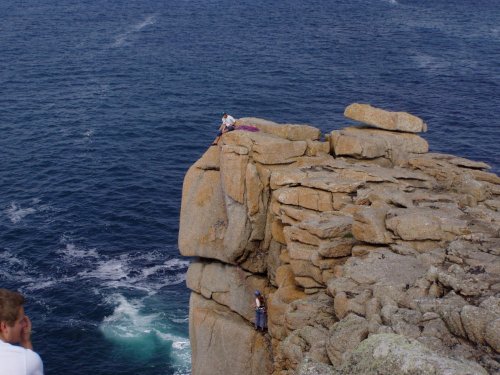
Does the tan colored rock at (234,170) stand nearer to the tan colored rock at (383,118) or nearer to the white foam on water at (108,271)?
the tan colored rock at (383,118)

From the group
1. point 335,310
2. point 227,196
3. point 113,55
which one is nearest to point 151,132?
point 113,55

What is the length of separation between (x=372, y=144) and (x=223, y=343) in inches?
656

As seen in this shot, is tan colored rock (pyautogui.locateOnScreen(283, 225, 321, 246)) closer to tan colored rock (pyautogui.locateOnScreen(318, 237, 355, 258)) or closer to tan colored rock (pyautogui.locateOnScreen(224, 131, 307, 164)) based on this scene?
tan colored rock (pyautogui.locateOnScreen(318, 237, 355, 258))

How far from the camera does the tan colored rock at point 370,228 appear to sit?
35.0m

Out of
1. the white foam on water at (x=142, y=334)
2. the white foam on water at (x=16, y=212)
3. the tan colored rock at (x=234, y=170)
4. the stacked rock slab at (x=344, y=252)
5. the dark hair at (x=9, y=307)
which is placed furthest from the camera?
the white foam on water at (x=16, y=212)

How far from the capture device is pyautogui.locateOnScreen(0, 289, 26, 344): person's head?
10.9 meters

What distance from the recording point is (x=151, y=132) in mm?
100125

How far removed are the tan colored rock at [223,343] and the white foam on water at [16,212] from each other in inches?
1480

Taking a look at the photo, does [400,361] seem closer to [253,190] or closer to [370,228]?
[370,228]

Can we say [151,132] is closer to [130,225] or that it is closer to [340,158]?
[130,225]

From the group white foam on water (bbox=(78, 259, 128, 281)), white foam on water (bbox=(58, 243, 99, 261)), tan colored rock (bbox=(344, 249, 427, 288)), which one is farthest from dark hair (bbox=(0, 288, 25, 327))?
white foam on water (bbox=(58, 243, 99, 261))

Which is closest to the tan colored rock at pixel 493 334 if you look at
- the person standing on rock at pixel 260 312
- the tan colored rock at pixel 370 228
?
the tan colored rock at pixel 370 228

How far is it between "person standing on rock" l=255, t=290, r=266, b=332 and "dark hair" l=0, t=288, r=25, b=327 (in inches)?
1280

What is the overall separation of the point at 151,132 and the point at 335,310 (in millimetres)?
72513
